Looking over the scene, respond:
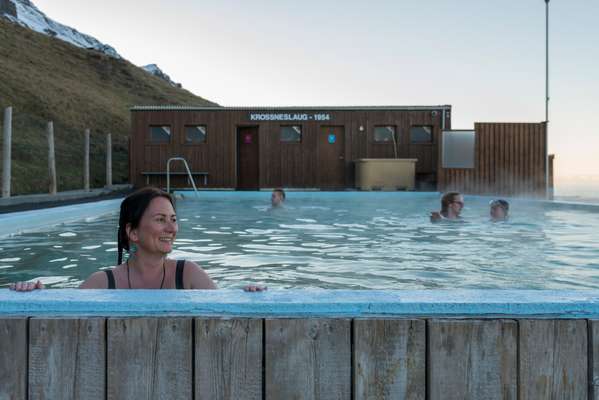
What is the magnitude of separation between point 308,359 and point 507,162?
61.5ft

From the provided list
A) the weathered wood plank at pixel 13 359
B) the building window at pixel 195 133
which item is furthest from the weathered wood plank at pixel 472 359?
the building window at pixel 195 133

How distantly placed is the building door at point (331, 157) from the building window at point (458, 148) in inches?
147

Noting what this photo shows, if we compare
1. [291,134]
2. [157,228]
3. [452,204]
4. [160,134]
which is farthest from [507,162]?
[157,228]

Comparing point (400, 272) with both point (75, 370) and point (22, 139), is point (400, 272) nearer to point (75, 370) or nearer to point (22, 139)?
point (75, 370)

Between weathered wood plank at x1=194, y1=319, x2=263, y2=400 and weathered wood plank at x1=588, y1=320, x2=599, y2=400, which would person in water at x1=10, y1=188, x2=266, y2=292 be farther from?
weathered wood plank at x1=588, y1=320, x2=599, y2=400

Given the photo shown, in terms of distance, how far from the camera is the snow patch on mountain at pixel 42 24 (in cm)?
10374

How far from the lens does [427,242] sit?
838 cm

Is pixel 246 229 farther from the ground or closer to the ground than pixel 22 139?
closer to the ground

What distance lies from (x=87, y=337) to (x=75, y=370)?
111 millimetres

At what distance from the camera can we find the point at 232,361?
204cm

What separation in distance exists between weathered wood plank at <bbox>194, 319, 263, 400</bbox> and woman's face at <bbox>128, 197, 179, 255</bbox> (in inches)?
44.4

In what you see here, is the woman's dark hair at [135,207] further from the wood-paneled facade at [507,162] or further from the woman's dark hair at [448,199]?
the wood-paneled facade at [507,162]

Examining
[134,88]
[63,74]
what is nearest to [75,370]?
[63,74]

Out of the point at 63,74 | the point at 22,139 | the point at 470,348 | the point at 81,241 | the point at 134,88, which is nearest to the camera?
the point at 470,348
